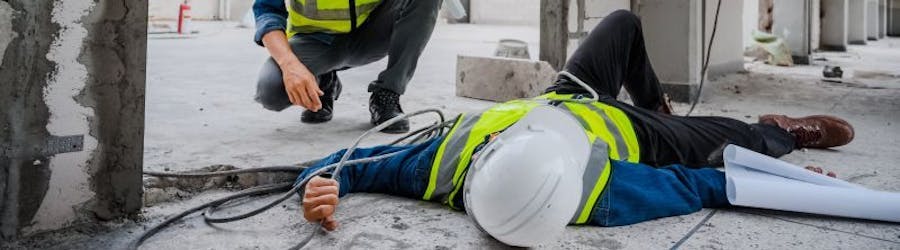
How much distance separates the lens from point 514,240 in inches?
39.5

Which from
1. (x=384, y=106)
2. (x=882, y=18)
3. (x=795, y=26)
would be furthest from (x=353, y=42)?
(x=882, y=18)

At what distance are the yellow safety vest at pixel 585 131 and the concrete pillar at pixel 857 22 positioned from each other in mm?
9714

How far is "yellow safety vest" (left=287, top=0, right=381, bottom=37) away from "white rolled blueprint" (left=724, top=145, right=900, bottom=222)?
1.22m

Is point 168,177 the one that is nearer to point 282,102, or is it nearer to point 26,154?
point 26,154

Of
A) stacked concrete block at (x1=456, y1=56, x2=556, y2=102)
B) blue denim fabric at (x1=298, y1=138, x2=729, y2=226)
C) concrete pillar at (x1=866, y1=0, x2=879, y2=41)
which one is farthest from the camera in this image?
concrete pillar at (x1=866, y1=0, x2=879, y2=41)

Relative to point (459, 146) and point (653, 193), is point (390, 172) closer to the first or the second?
point (459, 146)

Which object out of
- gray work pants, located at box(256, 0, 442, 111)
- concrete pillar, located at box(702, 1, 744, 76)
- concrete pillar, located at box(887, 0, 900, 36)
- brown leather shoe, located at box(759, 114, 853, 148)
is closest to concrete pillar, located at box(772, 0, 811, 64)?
concrete pillar, located at box(702, 1, 744, 76)

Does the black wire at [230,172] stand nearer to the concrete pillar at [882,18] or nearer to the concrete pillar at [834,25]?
the concrete pillar at [834,25]

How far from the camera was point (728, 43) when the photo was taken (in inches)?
173

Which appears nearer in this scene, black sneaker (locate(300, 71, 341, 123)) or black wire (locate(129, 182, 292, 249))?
black wire (locate(129, 182, 292, 249))

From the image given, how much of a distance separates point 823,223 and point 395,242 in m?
0.80

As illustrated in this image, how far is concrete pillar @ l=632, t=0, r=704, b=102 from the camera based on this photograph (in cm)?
299

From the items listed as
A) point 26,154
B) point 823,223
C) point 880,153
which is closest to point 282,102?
point 26,154

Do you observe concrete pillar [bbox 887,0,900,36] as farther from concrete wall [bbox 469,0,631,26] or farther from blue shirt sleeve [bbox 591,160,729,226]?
blue shirt sleeve [bbox 591,160,729,226]
